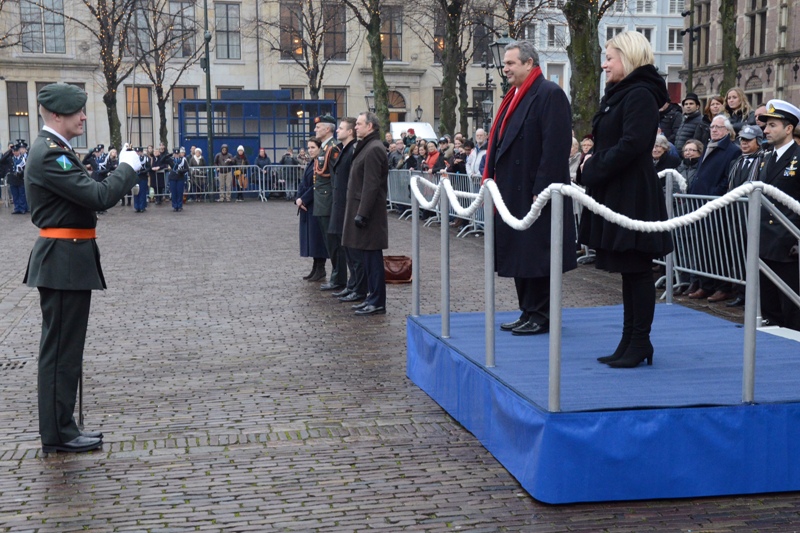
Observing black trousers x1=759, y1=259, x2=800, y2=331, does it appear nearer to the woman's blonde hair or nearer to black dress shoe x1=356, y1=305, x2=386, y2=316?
the woman's blonde hair

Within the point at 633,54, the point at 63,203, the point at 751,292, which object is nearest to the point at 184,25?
the point at 63,203

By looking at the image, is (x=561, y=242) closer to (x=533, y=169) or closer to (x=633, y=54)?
(x=633, y=54)

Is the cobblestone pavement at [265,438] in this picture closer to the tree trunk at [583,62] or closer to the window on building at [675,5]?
the tree trunk at [583,62]

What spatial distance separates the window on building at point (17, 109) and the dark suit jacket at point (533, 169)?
5076 centimetres

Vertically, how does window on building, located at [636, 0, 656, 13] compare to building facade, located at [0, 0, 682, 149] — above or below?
above

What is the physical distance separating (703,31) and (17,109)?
37740 millimetres

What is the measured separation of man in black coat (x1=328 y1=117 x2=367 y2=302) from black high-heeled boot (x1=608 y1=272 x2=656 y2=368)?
526cm

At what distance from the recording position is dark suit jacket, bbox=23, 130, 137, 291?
17.7 ft

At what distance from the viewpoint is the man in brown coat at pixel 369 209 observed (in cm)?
1003

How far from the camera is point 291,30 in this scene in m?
52.1

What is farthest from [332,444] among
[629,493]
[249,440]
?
[629,493]

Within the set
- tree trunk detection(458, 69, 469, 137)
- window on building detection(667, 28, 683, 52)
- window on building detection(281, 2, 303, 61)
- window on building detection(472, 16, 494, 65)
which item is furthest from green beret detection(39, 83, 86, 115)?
window on building detection(667, 28, 683, 52)

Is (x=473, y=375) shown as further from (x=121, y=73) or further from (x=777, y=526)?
(x=121, y=73)

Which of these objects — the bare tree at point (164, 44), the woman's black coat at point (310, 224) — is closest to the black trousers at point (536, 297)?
the woman's black coat at point (310, 224)
